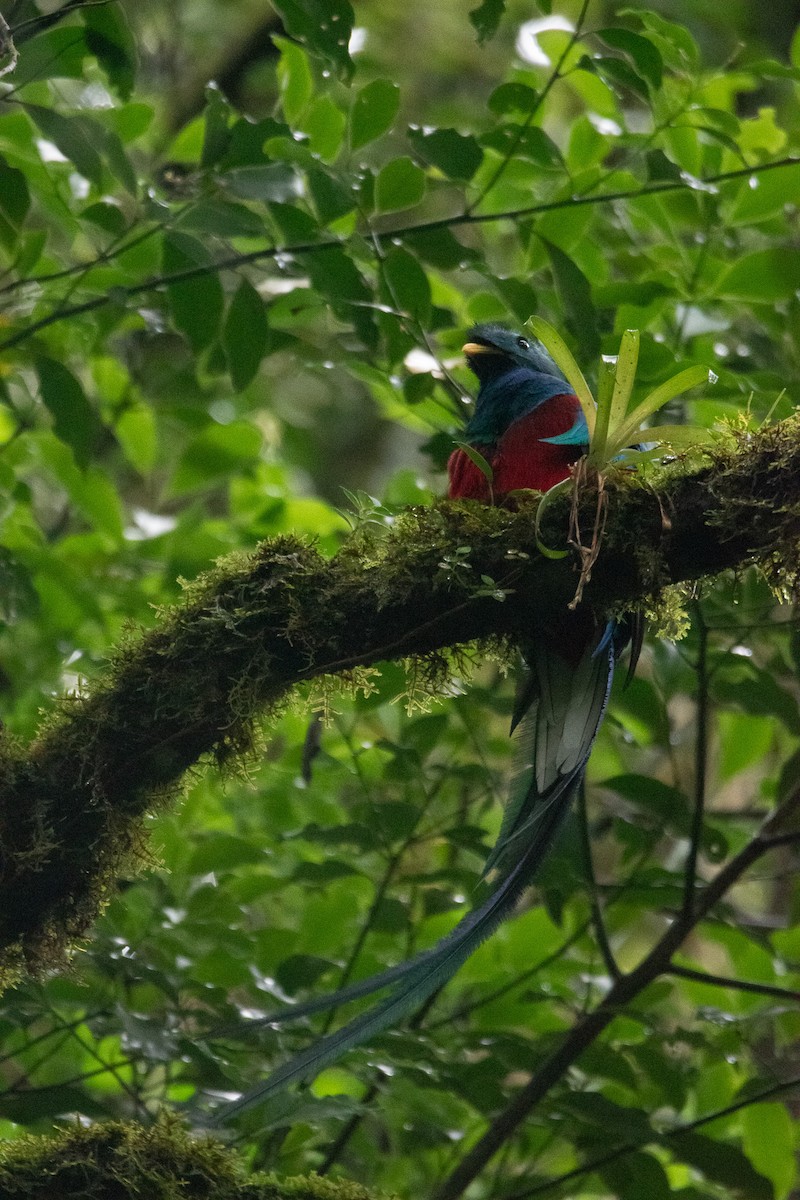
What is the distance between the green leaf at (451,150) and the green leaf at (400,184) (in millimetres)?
47

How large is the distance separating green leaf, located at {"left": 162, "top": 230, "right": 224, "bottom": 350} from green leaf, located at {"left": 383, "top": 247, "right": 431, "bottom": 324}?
38 cm

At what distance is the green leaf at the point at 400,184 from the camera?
8.22 feet

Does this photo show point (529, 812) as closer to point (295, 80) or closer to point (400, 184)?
point (400, 184)

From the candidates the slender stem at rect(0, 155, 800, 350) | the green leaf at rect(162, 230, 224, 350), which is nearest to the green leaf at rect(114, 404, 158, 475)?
the slender stem at rect(0, 155, 800, 350)

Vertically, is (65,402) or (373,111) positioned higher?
(373,111)

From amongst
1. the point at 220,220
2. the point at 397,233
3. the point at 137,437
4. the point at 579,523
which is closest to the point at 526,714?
the point at 579,523

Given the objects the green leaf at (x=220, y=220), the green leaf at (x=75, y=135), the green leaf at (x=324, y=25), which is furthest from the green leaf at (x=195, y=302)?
the green leaf at (x=324, y=25)

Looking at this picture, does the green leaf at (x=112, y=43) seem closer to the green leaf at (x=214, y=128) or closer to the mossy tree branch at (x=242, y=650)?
the green leaf at (x=214, y=128)

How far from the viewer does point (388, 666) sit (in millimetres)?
2459

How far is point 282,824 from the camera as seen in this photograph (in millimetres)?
2994

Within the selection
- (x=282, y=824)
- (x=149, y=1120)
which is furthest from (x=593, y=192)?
(x=149, y=1120)

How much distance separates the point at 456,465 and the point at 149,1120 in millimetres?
1554

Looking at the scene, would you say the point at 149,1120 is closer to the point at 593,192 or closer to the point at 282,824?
the point at 282,824

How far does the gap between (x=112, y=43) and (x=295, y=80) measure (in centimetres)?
40
